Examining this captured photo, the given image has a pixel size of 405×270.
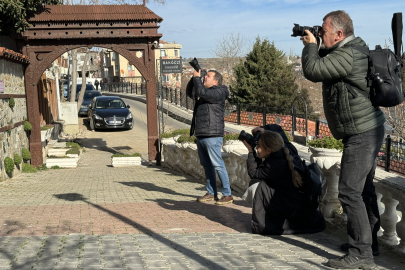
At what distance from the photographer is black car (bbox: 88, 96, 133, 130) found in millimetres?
22859

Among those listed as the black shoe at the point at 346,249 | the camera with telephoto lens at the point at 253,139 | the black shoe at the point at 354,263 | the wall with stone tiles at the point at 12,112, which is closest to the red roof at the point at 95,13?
the wall with stone tiles at the point at 12,112

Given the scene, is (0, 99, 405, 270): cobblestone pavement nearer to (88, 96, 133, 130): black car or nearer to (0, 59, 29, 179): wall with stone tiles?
(0, 59, 29, 179): wall with stone tiles

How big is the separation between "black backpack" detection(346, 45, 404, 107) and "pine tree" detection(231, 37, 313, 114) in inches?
1163

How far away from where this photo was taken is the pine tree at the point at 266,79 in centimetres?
3319

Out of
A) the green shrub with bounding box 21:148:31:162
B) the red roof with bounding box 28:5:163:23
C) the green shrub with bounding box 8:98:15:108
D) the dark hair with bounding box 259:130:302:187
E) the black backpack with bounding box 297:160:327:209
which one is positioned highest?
the red roof with bounding box 28:5:163:23

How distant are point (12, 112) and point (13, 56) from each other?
1.37 metres

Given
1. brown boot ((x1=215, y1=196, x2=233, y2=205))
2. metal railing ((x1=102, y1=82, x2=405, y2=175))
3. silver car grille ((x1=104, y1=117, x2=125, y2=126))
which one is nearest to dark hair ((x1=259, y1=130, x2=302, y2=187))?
brown boot ((x1=215, y1=196, x2=233, y2=205))

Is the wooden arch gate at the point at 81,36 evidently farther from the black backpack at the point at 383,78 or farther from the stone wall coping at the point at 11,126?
the black backpack at the point at 383,78

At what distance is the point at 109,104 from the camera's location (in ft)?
78.9

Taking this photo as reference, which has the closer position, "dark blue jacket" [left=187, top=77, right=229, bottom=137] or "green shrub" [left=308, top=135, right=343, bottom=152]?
"green shrub" [left=308, top=135, right=343, bottom=152]

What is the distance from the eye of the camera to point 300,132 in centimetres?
2088

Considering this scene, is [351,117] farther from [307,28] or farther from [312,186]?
[312,186]

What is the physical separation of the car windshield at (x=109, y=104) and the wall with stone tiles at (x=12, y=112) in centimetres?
1069

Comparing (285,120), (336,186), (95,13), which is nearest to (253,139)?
(336,186)
